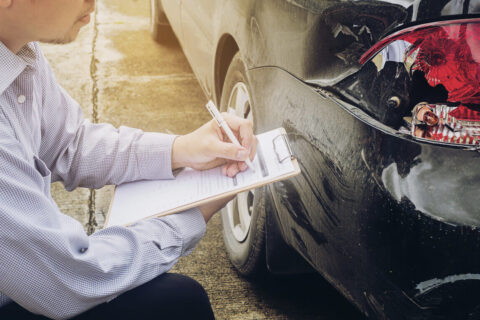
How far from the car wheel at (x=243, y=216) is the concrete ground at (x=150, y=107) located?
0.40 feet

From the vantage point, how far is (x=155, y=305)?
121 cm

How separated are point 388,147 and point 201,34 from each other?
1.86 metres

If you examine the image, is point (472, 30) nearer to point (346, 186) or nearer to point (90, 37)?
point (346, 186)

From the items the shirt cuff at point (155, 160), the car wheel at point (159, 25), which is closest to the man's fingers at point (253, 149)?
the shirt cuff at point (155, 160)

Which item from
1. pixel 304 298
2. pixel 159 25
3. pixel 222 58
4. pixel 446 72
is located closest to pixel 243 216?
pixel 304 298

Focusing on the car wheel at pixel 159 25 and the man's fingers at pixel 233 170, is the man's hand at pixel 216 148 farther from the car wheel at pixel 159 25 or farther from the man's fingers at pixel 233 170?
the car wheel at pixel 159 25

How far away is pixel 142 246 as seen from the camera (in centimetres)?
117

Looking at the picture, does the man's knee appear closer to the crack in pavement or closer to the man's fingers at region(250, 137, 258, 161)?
the man's fingers at region(250, 137, 258, 161)

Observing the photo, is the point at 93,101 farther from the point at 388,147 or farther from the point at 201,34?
the point at 388,147

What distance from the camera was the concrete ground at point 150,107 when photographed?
211 centimetres

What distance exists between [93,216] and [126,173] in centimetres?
121

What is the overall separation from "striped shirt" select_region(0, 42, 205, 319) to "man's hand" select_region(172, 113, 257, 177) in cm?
4

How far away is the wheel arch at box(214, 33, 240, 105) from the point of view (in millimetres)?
2301

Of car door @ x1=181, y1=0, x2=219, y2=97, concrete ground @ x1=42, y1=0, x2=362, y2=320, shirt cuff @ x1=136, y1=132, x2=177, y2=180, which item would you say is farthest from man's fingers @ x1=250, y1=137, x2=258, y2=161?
car door @ x1=181, y1=0, x2=219, y2=97
